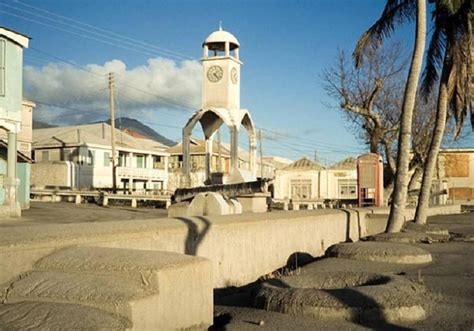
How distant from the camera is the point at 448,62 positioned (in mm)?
15891

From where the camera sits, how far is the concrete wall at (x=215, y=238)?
5336 millimetres

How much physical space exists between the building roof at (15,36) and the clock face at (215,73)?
853 centimetres

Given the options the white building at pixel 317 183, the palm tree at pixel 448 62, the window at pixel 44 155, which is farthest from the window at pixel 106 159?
the palm tree at pixel 448 62

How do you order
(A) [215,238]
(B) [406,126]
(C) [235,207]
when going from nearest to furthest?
(A) [215,238] → (B) [406,126] → (C) [235,207]

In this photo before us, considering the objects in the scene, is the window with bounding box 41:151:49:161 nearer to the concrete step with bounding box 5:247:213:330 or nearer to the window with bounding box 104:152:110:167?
the window with bounding box 104:152:110:167

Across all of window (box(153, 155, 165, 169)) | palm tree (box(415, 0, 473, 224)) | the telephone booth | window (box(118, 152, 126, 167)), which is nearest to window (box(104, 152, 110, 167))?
window (box(118, 152, 126, 167))

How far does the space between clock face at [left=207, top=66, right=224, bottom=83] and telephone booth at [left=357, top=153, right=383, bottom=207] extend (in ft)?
28.2

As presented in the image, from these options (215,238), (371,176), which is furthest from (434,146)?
(215,238)

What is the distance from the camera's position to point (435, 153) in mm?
15906

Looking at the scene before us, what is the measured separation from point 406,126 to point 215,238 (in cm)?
712

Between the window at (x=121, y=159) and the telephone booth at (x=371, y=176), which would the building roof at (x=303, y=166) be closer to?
the window at (x=121, y=159)

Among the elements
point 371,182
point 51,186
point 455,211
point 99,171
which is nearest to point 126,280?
point 371,182

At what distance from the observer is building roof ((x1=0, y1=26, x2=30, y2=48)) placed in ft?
70.9

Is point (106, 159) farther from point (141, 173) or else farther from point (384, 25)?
point (384, 25)
